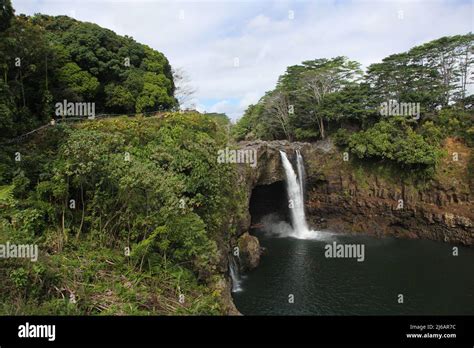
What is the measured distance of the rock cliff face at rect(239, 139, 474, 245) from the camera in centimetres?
2534

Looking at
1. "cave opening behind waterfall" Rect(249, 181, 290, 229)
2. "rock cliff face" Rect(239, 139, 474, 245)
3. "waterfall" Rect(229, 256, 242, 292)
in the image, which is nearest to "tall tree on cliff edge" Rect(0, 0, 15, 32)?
"rock cliff face" Rect(239, 139, 474, 245)

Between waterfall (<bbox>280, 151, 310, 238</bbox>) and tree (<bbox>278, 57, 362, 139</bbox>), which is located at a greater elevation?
tree (<bbox>278, 57, 362, 139</bbox>)

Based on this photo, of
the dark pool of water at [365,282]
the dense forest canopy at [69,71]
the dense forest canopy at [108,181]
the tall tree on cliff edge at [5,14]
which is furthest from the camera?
the dark pool of water at [365,282]

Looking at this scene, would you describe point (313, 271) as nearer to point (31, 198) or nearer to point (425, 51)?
point (31, 198)

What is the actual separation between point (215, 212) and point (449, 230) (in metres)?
21.1

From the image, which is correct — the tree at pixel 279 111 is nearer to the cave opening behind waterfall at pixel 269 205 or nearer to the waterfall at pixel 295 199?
the waterfall at pixel 295 199

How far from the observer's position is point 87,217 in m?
10.0

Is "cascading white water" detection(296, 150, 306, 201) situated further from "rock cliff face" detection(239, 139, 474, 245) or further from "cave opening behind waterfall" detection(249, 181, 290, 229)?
"cave opening behind waterfall" detection(249, 181, 290, 229)

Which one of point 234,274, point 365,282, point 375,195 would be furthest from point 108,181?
point 375,195

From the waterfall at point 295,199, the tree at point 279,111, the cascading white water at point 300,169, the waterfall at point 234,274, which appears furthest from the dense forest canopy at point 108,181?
the tree at point 279,111

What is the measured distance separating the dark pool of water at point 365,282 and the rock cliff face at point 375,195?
85.1 inches

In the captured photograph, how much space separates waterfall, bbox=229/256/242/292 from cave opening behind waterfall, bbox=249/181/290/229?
10.5m

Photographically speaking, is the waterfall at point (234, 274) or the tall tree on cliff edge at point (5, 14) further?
the waterfall at point (234, 274)

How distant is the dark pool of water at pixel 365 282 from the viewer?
51.6 feet
